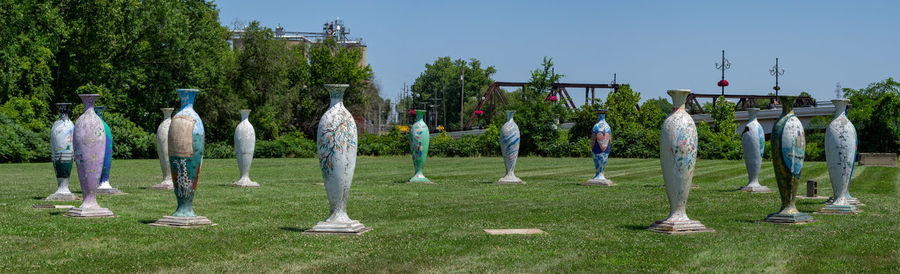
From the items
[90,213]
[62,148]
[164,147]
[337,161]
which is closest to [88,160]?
[90,213]

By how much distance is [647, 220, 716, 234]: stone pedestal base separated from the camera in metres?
12.5

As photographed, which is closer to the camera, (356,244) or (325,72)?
(356,244)

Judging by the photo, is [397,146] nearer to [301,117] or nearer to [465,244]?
[301,117]

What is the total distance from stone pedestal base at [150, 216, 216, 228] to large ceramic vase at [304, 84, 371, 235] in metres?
2.02

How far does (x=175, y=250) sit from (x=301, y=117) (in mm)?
66859

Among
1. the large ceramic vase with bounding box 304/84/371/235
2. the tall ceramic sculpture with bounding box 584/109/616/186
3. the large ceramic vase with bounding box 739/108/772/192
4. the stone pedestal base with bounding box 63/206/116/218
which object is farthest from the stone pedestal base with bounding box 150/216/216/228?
the large ceramic vase with bounding box 739/108/772/192

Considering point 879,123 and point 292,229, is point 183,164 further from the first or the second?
point 879,123

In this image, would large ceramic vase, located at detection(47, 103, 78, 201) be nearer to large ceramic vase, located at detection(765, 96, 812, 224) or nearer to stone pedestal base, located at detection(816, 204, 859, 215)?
large ceramic vase, located at detection(765, 96, 812, 224)

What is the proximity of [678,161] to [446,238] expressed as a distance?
12.0 feet

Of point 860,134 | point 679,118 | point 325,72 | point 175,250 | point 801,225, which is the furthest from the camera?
point 325,72

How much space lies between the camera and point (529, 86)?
194ft

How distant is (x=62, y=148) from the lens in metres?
17.4

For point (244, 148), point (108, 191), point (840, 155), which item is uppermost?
point (840, 155)

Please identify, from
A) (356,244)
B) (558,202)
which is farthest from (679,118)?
(558,202)
